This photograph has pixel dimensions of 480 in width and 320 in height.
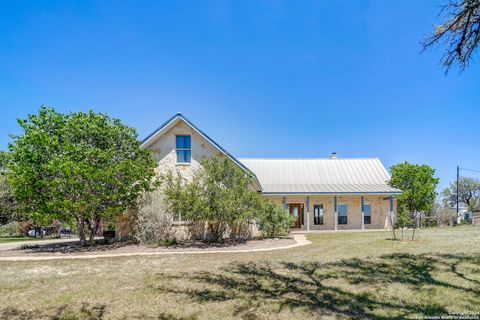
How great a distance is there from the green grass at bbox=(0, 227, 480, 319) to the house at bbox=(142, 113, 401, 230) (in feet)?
25.2

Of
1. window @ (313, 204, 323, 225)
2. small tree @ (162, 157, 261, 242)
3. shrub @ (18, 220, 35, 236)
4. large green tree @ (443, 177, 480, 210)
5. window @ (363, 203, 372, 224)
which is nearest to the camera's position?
small tree @ (162, 157, 261, 242)

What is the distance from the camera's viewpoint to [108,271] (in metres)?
8.99

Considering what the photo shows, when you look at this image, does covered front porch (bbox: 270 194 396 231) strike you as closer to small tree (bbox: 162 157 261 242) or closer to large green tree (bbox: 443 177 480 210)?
small tree (bbox: 162 157 261 242)

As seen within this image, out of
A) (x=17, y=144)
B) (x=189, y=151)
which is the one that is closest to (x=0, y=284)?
(x=17, y=144)

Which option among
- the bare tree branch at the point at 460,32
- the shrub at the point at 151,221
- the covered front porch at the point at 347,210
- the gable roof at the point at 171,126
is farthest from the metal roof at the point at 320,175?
the bare tree branch at the point at 460,32

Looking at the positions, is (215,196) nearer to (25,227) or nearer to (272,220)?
(272,220)

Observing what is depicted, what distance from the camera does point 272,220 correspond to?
57.2 feet

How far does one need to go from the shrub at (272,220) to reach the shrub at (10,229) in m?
23.9

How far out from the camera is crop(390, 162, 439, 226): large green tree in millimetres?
26297

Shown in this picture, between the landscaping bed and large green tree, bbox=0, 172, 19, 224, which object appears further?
large green tree, bbox=0, 172, 19, 224

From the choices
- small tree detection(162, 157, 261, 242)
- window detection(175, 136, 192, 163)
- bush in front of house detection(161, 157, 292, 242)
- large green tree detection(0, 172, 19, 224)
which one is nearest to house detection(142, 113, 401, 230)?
window detection(175, 136, 192, 163)

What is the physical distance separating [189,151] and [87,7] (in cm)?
831

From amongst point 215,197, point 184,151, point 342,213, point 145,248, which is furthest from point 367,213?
point 145,248

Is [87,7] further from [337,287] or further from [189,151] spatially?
[337,287]
